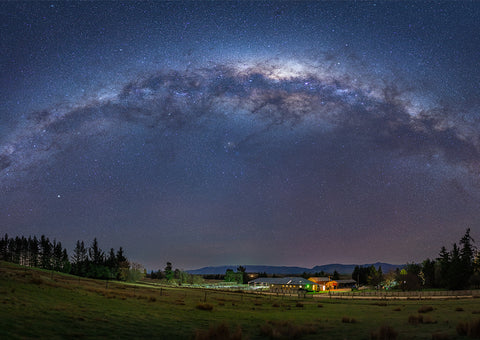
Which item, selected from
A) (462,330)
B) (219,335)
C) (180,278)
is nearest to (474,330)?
(462,330)

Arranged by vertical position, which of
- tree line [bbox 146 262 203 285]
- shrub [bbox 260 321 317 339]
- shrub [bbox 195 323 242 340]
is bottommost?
tree line [bbox 146 262 203 285]

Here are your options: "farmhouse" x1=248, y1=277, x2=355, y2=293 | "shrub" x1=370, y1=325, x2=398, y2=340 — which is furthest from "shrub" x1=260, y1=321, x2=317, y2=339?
"farmhouse" x1=248, y1=277, x2=355, y2=293

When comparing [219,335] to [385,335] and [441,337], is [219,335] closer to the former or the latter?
[385,335]

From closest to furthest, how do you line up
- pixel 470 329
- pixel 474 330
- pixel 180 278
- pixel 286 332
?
1. pixel 474 330
2. pixel 470 329
3. pixel 286 332
4. pixel 180 278

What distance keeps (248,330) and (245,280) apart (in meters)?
156

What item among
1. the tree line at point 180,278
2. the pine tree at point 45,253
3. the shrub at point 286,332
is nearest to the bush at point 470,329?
the shrub at point 286,332

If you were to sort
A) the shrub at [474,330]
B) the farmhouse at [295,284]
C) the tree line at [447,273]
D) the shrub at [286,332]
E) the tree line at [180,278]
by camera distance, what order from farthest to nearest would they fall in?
the tree line at [180,278]
the farmhouse at [295,284]
the tree line at [447,273]
the shrub at [286,332]
the shrub at [474,330]

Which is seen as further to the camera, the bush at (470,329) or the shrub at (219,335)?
the shrub at (219,335)

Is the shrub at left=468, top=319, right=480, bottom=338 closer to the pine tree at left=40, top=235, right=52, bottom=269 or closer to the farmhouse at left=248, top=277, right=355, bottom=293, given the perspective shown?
the farmhouse at left=248, top=277, right=355, bottom=293

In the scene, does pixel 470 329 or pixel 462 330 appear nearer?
pixel 470 329

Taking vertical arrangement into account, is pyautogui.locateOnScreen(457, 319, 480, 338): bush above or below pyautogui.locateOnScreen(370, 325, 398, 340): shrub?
above

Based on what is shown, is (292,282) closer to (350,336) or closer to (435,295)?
(435,295)

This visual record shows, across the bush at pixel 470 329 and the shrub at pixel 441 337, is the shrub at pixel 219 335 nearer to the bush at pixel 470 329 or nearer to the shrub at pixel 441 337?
the shrub at pixel 441 337

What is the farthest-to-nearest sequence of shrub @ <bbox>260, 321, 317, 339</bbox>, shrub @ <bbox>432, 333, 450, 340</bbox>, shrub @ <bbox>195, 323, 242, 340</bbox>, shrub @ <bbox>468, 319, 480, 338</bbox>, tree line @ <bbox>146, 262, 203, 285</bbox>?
tree line @ <bbox>146, 262, 203, 285</bbox>
shrub @ <bbox>260, 321, 317, 339</bbox>
shrub @ <bbox>195, 323, 242, 340</bbox>
shrub @ <bbox>468, 319, 480, 338</bbox>
shrub @ <bbox>432, 333, 450, 340</bbox>
